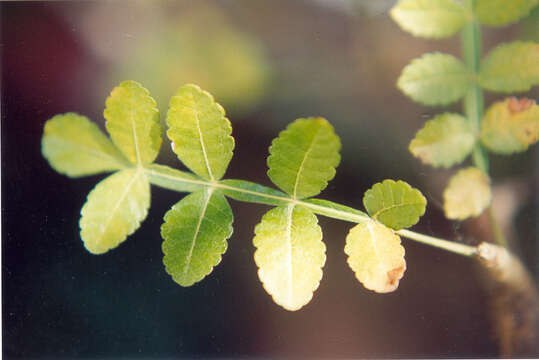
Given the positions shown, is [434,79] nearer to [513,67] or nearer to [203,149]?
[513,67]

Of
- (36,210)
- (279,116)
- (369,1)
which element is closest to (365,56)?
(369,1)

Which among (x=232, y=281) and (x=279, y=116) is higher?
(x=279, y=116)

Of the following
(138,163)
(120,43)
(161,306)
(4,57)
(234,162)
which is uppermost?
(120,43)

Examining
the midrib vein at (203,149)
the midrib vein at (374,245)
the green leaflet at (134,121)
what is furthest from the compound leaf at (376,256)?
the green leaflet at (134,121)

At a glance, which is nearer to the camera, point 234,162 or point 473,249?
point 473,249

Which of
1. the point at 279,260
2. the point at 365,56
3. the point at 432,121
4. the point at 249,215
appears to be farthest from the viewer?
the point at 365,56

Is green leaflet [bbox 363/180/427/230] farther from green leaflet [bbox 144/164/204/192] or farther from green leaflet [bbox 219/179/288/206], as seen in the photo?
green leaflet [bbox 144/164/204/192]

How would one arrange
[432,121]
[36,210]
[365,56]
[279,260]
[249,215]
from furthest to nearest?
[365,56]
[249,215]
[36,210]
[432,121]
[279,260]

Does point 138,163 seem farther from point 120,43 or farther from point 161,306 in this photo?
point 120,43

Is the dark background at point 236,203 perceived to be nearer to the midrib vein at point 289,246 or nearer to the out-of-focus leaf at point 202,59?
the out-of-focus leaf at point 202,59
